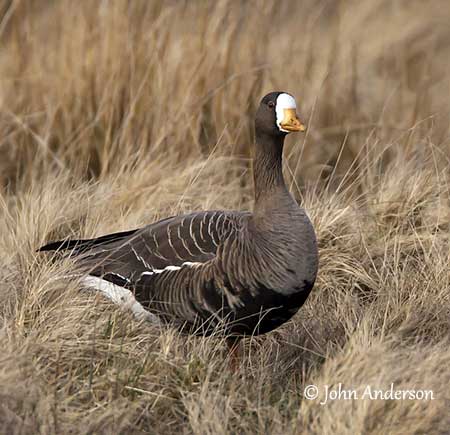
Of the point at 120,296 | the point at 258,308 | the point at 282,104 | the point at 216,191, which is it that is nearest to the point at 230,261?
the point at 258,308

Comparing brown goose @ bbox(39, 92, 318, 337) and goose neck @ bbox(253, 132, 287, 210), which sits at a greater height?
goose neck @ bbox(253, 132, 287, 210)

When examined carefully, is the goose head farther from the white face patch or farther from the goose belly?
the goose belly

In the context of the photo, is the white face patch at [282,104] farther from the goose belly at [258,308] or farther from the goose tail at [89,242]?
the goose tail at [89,242]

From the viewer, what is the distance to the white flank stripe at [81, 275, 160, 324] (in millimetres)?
4316

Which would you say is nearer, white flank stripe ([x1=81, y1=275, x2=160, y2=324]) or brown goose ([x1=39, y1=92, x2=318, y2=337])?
brown goose ([x1=39, y1=92, x2=318, y2=337])

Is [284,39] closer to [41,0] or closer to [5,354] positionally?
[41,0]

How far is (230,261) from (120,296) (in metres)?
0.56

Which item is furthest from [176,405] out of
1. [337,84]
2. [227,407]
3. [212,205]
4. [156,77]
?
[337,84]

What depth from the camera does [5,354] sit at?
11.6ft

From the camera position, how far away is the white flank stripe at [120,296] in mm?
4316

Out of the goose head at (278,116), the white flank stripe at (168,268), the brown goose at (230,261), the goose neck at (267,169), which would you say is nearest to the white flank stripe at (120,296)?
the brown goose at (230,261)

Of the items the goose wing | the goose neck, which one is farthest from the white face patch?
the goose wing

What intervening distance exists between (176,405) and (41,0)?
4.25 meters

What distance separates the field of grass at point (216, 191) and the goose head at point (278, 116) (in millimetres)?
826
